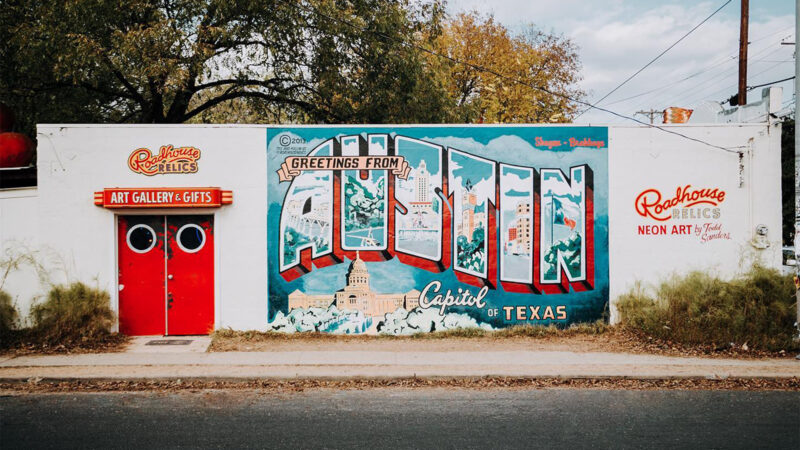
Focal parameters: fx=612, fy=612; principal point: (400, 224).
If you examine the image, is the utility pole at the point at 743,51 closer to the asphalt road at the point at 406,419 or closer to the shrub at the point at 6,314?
the asphalt road at the point at 406,419

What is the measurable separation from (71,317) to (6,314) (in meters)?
1.16

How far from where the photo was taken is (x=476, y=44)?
33.7m

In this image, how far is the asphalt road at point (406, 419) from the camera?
614 cm

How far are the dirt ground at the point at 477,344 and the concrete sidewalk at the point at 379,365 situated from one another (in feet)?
1.08

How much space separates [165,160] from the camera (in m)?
11.2

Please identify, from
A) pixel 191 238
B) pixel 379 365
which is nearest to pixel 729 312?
pixel 379 365

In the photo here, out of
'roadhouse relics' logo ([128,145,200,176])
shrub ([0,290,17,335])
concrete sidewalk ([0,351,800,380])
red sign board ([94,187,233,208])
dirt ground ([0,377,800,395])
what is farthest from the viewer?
'roadhouse relics' logo ([128,145,200,176])

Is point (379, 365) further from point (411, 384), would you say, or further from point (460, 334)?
point (460, 334)

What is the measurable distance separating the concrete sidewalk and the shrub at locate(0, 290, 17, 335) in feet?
3.88

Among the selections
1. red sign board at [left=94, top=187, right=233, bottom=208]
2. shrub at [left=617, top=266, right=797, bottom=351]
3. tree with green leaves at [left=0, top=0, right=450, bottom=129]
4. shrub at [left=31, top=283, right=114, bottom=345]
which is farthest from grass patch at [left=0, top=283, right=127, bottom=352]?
shrub at [left=617, top=266, right=797, bottom=351]

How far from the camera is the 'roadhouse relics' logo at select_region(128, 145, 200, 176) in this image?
36.7 feet

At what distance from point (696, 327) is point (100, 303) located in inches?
406

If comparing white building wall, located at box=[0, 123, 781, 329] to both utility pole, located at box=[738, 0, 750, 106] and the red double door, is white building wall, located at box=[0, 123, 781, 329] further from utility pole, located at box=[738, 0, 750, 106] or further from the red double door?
utility pole, located at box=[738, 0, 750, 106]

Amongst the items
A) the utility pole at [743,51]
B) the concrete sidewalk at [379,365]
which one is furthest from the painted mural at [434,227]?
the utility pole at [743,51]
